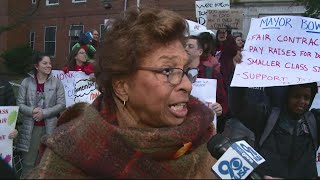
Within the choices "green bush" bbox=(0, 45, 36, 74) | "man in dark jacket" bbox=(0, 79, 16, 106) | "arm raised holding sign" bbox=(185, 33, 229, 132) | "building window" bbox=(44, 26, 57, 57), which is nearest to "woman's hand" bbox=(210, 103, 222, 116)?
"arm raised holding sign" bbox=(185, 33, 229, 132)

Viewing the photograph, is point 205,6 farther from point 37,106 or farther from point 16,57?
point 16,57

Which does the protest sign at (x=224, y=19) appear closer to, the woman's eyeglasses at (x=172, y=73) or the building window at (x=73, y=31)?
the woman's eyeglasses at (x=172, y=73)

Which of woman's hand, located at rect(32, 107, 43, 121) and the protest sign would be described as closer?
woman's hand, located at rect(32, 107, 43, 121)

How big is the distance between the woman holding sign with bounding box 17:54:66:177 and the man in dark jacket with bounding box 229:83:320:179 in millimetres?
3276

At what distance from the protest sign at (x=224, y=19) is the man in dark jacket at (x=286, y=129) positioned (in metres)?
4.14

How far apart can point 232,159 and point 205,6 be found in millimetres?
7974

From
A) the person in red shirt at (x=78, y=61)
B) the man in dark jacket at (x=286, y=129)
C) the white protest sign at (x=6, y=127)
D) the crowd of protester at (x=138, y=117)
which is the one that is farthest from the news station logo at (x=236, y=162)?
the person in red shirt at (x=78, y=61)

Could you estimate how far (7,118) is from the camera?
18.0 feet

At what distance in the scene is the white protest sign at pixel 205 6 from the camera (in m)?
9.61

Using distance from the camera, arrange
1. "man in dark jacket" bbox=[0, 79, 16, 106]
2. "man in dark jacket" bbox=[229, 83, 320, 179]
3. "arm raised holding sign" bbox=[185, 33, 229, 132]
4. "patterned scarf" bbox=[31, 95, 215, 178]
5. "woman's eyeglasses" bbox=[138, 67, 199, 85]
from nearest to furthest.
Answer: "patterned scarf" bbox=[31, 95, 215, 178] → "woman's eyeglasses" bbox=[138, 67, 199, 85] → "man in dark jacket" bbox=[229, 83, 320, 179] → "arm raised holding sign" bbox=[185, 33, 229, 132] → "man in dark jacket" bbox=[0, 79, 16, 106]

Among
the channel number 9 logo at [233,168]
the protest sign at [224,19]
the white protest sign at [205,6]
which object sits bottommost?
the channel number 9 logo at [233,168]

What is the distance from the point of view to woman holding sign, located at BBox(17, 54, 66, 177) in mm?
6102

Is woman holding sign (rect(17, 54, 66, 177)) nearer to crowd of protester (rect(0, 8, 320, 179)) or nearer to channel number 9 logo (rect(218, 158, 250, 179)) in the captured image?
crowd of protester (rect(0, 8, 320, 179))

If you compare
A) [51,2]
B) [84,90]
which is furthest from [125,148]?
[51,2]
